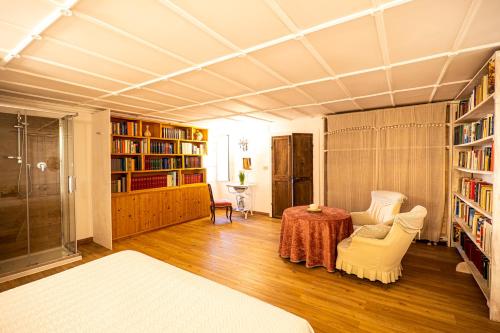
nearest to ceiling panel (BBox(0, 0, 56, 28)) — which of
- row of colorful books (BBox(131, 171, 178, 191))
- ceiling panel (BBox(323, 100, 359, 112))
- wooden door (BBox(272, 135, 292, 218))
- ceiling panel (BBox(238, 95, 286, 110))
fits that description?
ceiling panel (BBox(238, 95, 286, 110))

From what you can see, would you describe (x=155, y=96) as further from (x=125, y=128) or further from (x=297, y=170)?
(x=297, y=170)

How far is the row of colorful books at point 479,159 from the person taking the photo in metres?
2.65

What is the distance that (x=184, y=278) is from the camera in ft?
5.86

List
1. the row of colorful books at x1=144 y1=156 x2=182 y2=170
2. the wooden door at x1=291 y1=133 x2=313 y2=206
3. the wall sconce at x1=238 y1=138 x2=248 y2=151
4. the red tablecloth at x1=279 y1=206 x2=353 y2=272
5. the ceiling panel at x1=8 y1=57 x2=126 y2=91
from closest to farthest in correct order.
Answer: the ceiling panel at x1=8 y1=57 x2=126 y2=91, the red tablecloth at x1=279 y1=206 x2=353 y2=272, the row of colorful books at x1=144 y1=156 x2=182 y2=170, the wooden door at x1=291 y1=133 x2=313 y2=206, the wall sconce at x1=238 y1=138 x2=248 y2=151

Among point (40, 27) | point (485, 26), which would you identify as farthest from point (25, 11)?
point (485, 26)

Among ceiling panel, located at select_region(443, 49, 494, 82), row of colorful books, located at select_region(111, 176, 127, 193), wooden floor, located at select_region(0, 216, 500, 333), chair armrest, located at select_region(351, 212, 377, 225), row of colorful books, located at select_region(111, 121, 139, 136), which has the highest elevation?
ceiling panel, located at select_region(443, 49, 494, 82)

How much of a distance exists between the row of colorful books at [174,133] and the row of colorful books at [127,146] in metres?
0.65

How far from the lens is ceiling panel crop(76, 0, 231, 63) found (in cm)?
161

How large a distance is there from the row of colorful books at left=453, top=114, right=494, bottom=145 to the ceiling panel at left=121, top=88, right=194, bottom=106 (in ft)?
13.5

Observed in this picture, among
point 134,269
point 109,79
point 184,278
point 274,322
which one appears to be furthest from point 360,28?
point 109,79

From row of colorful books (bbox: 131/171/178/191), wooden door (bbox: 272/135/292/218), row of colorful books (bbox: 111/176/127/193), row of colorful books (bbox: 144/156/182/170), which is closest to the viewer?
row of colorful books (bbox: 111/176/127/193)

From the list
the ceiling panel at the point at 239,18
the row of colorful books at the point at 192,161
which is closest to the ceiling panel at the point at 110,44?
the ceiling panel at the point at 239,18

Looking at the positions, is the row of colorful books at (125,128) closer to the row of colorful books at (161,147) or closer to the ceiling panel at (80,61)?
the row of colorful books at (161,147)

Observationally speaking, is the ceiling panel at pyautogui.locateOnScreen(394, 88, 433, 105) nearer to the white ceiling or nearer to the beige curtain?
the white ceiling
